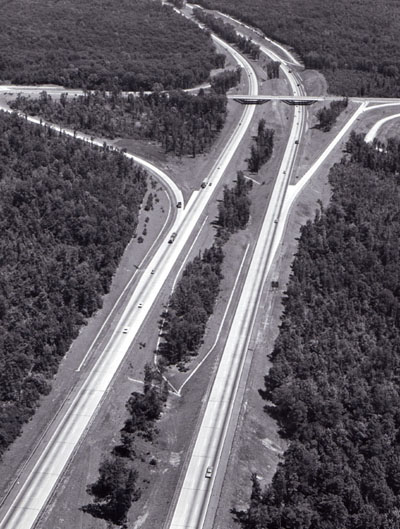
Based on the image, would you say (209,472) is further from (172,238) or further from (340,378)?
(172,238)

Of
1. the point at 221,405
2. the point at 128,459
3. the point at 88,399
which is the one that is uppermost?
the point at 221,405

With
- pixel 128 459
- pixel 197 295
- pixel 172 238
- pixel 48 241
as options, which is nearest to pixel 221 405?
pixel 128 459

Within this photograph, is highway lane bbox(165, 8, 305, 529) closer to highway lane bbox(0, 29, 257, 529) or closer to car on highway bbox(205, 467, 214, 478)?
car on highway bbox(205, 467, 214, 478)

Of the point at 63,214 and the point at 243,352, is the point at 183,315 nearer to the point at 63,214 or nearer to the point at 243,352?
the point at 243,352

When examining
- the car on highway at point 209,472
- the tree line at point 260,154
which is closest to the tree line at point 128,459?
the car on highway at point 209,472

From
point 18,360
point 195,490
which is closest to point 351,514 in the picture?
point 195,490

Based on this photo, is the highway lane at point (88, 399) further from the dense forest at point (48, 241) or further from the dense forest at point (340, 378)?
the dense forest at point (340, 378)
